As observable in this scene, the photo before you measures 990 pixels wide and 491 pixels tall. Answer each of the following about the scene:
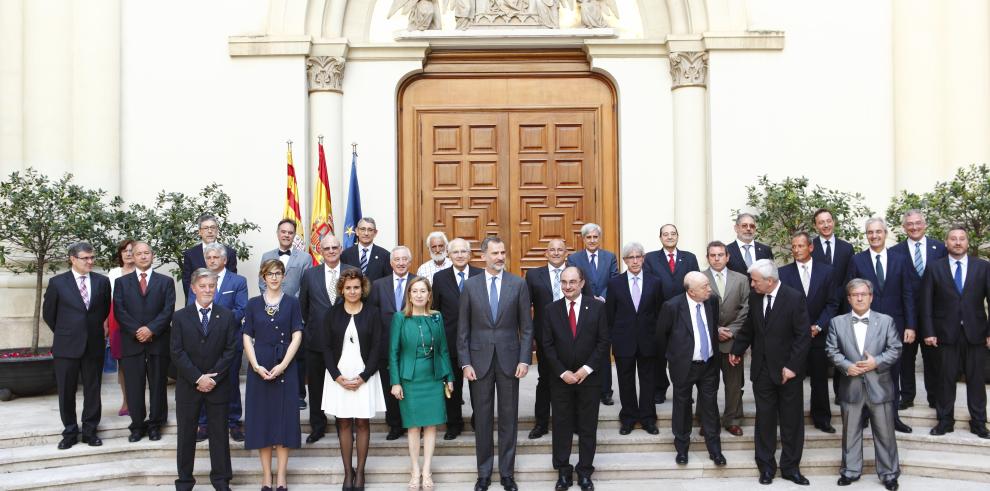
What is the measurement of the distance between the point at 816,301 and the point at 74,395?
6.01m

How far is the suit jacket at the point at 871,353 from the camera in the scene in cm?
669

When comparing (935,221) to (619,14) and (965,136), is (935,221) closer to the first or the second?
(965,136)

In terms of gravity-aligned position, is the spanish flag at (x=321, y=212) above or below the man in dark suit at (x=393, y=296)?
above

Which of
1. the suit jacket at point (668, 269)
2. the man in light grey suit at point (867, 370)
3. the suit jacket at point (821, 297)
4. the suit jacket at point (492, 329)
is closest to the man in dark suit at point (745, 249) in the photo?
the suit jacket at point (668, 269)

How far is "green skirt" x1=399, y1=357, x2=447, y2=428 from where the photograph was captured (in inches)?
260

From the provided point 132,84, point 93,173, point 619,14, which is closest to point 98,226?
point 93,173

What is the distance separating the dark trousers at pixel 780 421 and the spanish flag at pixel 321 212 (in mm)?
4651

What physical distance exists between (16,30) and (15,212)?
261cm

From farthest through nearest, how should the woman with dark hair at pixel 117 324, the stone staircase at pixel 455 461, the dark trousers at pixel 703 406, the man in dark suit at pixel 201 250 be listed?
the man in dark suit at pixel 201 250 → the woman with dark hair at pixel 117 324 → the dark trousers at pixel 703 406 → the stone staircase at pixel 455 461

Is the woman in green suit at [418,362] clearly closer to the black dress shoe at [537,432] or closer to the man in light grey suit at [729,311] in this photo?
the black dress shoe at [537,432]

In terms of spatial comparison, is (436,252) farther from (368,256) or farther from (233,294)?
(233,294)

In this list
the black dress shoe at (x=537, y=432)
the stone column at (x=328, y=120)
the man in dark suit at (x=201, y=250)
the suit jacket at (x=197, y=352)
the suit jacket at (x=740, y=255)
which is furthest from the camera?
the stone column at (x=328, y=120)

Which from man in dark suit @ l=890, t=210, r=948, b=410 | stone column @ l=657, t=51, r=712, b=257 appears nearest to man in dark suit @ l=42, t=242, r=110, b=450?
stone column @ l=657, t=51, r=712, b=257

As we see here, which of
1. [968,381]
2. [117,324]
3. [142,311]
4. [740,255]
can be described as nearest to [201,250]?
[142,311]
